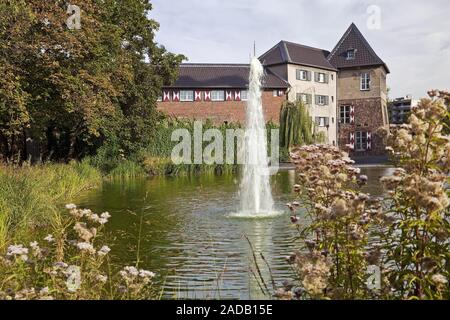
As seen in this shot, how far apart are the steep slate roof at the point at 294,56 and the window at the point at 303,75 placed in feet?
2.42

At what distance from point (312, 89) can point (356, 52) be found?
21.0ft

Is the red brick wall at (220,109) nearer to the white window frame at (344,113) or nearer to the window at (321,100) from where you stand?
the window at (321,100)

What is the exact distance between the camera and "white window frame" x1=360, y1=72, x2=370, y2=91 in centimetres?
5134

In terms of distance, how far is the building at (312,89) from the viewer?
46.7 metres

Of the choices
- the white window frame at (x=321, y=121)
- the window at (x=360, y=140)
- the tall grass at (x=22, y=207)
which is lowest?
the tall grass at (x=22, y=207)

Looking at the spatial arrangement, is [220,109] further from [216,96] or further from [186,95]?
[186,95]

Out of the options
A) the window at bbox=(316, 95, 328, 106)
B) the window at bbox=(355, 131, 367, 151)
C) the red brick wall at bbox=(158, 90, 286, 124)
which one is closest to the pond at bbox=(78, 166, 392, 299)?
the red brick wall at bbox=(158, 90, 286, 124)

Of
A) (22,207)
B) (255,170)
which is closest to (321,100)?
(255,170)

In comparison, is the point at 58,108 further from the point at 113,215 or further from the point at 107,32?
the point at 113,215

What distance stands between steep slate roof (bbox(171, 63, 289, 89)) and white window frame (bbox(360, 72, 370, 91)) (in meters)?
9.12

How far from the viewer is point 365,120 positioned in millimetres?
51344
